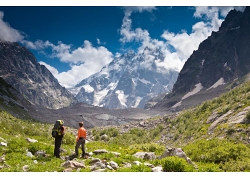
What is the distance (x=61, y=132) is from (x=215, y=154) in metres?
10.3

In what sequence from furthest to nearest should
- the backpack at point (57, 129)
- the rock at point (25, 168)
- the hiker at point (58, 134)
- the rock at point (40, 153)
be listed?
1. the backpack at point (57, 129)
2. the hiker at point (58, 134)
3. the rock at point (40, 153)
4. the rock at point (25, 168)

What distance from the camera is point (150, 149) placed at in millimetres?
24828

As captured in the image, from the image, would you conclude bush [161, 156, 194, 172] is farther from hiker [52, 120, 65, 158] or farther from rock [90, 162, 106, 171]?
A: hiker [52, 120, 65, 158]

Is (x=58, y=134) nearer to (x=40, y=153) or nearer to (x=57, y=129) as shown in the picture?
(x=57, y=129)

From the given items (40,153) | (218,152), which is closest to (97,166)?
(40,153)

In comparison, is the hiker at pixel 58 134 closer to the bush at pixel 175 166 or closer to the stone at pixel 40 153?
the stone at pixel 40 153

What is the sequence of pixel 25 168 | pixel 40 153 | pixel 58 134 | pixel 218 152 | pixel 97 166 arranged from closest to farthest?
pixel 25 168 → pixel 97 166 → pixel 40 153 → pixel 218 152 → pixel 58 134

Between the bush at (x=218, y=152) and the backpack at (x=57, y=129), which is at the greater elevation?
the backpack at (x=57, y=129)

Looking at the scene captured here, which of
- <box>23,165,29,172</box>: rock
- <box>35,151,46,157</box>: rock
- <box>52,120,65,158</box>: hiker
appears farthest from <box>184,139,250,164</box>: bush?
<box>23,165,29,172</box>: rock

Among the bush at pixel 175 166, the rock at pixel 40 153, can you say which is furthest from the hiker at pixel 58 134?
the bush at pixel 175 166

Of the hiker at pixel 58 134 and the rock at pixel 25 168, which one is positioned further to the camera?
the hiker at pixel 58 134

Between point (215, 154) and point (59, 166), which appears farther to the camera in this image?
point (215, 154)
